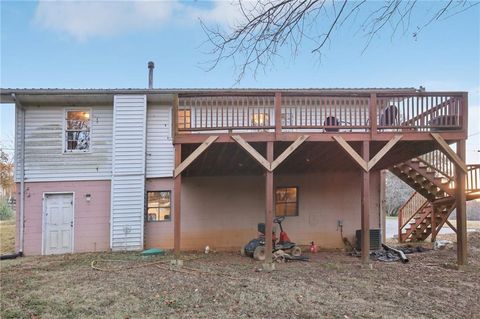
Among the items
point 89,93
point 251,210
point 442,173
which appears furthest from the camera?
point 251,210

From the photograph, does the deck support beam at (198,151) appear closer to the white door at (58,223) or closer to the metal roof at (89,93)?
the metal roof at (89,93)

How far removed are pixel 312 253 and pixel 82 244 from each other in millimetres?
6568

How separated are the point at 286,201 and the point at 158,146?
4.23 m

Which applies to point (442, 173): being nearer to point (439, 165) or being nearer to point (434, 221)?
point (439, 165)

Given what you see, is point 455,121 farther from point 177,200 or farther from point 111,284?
point 111,284

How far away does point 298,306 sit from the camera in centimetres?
470

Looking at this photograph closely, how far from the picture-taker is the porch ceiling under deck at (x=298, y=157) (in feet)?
25.2

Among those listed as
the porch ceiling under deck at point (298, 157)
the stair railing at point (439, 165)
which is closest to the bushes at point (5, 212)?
the porch ceiling under deck at point (298, 157)

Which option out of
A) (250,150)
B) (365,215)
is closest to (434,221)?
(365,215)

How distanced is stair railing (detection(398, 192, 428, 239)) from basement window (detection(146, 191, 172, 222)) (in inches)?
332

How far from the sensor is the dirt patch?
4555 millimetres

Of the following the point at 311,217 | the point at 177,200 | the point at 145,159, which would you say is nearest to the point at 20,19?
the point at 145,159

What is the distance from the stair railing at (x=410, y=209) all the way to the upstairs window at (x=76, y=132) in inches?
440

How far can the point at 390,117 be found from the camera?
Result: 739 cm
